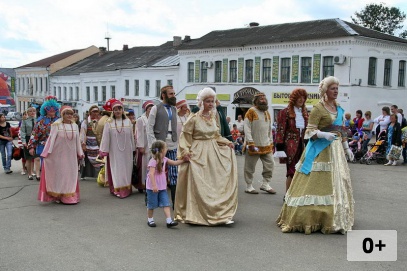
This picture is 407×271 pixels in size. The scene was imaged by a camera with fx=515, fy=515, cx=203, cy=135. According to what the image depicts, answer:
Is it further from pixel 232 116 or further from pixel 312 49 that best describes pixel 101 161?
pixel 232 116

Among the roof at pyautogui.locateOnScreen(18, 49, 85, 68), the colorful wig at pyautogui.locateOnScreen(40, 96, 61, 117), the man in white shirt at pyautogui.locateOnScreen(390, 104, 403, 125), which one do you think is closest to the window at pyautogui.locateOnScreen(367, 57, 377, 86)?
the man in white shirt at pyautogui.locateOnScreen(390, 104, 403, 125)

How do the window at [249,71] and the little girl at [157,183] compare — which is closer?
the little girl at [157,183]

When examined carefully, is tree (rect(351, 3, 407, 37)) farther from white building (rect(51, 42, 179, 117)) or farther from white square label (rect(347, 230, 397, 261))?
white square label (rect(347, 230, 397, 261))

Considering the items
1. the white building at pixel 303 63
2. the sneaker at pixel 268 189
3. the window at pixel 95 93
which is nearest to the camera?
the sneaker at pixel 268 189

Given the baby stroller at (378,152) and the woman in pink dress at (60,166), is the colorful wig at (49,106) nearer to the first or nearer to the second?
the woman in pink dress at (60,166)

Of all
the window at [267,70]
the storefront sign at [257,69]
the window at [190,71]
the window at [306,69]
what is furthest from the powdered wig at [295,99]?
the window at [190,71]

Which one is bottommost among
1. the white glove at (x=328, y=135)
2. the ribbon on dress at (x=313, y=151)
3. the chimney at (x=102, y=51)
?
the ribbon on dress at (x=313, y=151)

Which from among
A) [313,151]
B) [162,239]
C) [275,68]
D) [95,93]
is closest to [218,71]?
[275,68]

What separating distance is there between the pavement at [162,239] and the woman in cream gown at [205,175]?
22 cm

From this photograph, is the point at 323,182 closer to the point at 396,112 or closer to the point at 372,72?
the point at 396,112

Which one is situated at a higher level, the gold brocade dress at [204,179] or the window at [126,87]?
the window at [126,87]

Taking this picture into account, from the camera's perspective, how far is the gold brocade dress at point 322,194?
662 centimetres

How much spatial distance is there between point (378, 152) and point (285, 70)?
17.6 meters

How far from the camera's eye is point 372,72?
30078mm
